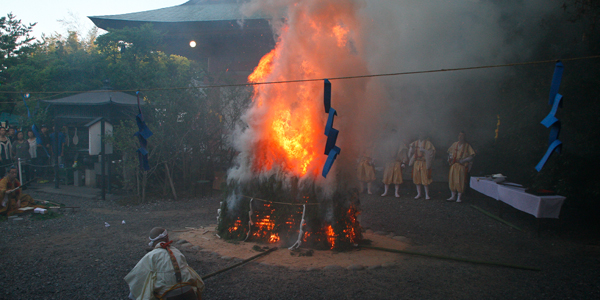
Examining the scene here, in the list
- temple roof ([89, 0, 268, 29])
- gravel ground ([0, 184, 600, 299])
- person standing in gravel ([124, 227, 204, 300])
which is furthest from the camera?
temple roof ([89, 0, 268, 29])

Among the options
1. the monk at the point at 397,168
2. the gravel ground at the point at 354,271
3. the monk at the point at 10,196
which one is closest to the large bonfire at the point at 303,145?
the gravel ground at the point at 354,271

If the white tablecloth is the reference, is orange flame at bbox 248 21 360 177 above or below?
above

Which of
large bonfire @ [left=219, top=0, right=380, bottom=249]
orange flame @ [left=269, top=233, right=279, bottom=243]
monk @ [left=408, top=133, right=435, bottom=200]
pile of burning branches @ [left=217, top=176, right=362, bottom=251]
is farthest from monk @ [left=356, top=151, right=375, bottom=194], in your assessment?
orange flame @ [left=269, top=233, right=279, bottom=243]

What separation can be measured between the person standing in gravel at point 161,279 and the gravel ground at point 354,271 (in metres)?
1.10

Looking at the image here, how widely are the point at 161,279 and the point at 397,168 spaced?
9751mm

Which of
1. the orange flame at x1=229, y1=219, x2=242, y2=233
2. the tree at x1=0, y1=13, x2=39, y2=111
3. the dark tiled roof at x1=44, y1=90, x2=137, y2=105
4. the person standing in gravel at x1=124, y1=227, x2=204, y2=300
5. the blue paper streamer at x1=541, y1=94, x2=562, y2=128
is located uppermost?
the tree at x1=0, y1=13, x2=39, y2=111

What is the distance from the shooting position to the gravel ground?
4848 mm

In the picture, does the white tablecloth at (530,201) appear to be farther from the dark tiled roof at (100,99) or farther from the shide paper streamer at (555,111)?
the dark tiled roof at (100,99)

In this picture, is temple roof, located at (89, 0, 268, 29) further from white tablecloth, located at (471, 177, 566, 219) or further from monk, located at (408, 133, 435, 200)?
white tablecloth, located at (471, 177, 566, 219)

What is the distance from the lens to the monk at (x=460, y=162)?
1044 centimetres

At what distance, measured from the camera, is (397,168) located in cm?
1198

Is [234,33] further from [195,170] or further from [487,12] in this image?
[487,12]

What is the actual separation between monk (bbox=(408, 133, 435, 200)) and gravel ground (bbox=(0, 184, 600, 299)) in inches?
80.4

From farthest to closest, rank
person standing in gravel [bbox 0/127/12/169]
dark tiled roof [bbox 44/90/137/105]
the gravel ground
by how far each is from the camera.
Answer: person standing in gravel [bbox 0/127/12/169]
dark tiled roof [bbox 44/90/137/105]
the gravel ground
